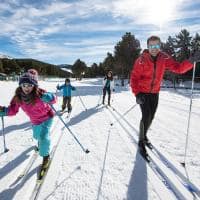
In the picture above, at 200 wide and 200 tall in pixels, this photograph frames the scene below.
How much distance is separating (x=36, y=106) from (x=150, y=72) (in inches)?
84.1

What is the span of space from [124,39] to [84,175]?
154 feet

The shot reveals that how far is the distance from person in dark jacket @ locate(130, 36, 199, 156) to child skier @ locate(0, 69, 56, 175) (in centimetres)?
173

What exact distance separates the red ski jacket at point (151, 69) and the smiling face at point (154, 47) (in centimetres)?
7

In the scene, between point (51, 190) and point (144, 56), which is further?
point (144, 56)


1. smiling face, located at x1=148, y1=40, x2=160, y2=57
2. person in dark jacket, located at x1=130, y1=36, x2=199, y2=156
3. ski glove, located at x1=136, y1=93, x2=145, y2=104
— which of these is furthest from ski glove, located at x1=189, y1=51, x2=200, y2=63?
ski glove, located at x1=136, y1=93, x2=145, y2=104

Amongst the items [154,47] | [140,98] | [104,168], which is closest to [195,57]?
[154,47]

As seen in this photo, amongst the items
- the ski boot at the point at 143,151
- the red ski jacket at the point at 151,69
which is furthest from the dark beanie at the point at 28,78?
the ski boot at the point at 143,151

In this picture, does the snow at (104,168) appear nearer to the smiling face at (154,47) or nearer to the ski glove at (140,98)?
the ski glove at (140,98)

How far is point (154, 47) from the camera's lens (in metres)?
4.65

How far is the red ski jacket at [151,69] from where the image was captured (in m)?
4.65

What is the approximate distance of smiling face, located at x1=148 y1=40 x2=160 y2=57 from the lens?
4.65 m

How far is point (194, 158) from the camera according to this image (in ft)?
14.7

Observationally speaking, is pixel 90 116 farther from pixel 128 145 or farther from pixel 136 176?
pixel 136 176

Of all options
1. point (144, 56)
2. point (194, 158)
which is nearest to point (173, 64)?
point (144, 56)
